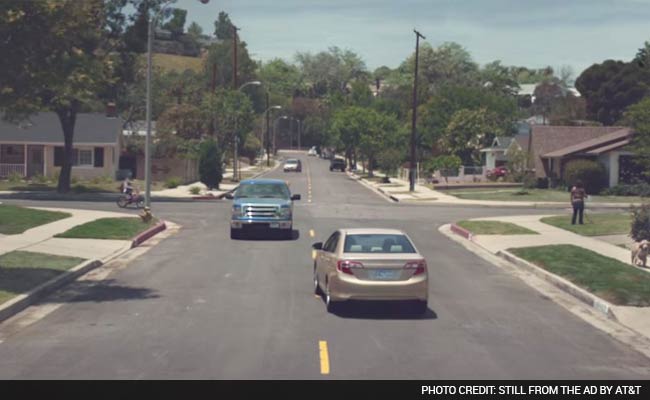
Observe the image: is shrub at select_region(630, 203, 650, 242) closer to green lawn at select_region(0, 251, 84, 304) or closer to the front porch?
green lawn at select_region(0, 251, 84, 304)

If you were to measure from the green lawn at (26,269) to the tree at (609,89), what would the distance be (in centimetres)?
8716

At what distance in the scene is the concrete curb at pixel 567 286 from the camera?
1830 centimetres

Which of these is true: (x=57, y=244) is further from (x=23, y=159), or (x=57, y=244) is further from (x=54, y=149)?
(x=23, y=159)

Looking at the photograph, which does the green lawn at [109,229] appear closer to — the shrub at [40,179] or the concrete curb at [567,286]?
the concrete curb at [567,286]

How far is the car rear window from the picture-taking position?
1692cm

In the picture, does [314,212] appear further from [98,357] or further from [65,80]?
[98,357]

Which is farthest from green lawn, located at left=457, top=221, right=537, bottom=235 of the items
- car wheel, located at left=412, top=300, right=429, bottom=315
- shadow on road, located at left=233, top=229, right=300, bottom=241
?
car wheel, located at left=412, top=300, right=429, bottom=315

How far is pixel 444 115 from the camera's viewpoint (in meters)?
104

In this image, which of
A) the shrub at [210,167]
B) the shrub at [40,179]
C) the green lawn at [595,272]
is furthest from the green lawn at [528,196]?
the green lawn at [595,272]

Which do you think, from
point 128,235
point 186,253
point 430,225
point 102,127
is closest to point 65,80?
point 186,253

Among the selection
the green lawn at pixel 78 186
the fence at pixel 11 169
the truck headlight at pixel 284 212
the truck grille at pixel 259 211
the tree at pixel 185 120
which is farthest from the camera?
the tree at pixel 185 120

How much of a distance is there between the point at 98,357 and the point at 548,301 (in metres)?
10.1

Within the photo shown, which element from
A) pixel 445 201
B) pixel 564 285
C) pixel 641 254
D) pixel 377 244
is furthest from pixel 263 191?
pixel 445 201

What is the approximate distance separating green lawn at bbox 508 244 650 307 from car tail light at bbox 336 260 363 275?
5509 millimetres
